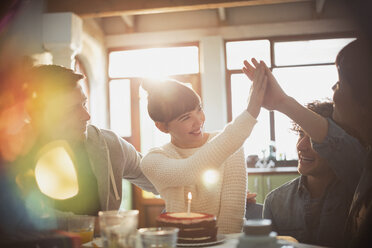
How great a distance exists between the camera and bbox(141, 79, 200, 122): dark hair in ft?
4.86

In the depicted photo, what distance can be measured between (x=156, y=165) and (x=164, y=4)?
3.82 meters

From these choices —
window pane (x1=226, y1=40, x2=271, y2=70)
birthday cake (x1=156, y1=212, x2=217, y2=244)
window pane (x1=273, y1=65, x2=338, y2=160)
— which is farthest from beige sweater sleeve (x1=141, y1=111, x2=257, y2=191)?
window pane (x1=226, y1=40, x2=271, y2=70)

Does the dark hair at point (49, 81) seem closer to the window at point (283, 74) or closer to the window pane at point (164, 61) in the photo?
the window at point (283, 74)

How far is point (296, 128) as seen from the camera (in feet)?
5.50

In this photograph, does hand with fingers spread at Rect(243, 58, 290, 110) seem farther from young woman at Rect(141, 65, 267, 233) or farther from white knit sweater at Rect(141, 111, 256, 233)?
white knit sweater at Rect(141, 111, 256, 233)

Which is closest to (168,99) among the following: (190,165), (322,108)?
(190,165)

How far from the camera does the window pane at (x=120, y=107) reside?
620 cm

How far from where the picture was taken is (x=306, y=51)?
5.83 m

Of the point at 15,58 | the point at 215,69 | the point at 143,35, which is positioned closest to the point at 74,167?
the point at 15,58

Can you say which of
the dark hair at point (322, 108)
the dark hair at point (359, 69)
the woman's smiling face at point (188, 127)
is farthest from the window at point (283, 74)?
the dark hair at point (359, 69)

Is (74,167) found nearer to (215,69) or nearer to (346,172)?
(346,172)

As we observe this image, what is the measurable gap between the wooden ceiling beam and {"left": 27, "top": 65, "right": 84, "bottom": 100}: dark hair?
11.0 ft

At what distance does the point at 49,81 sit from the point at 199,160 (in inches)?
30.0

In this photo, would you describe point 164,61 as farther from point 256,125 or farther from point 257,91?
point 257,91
